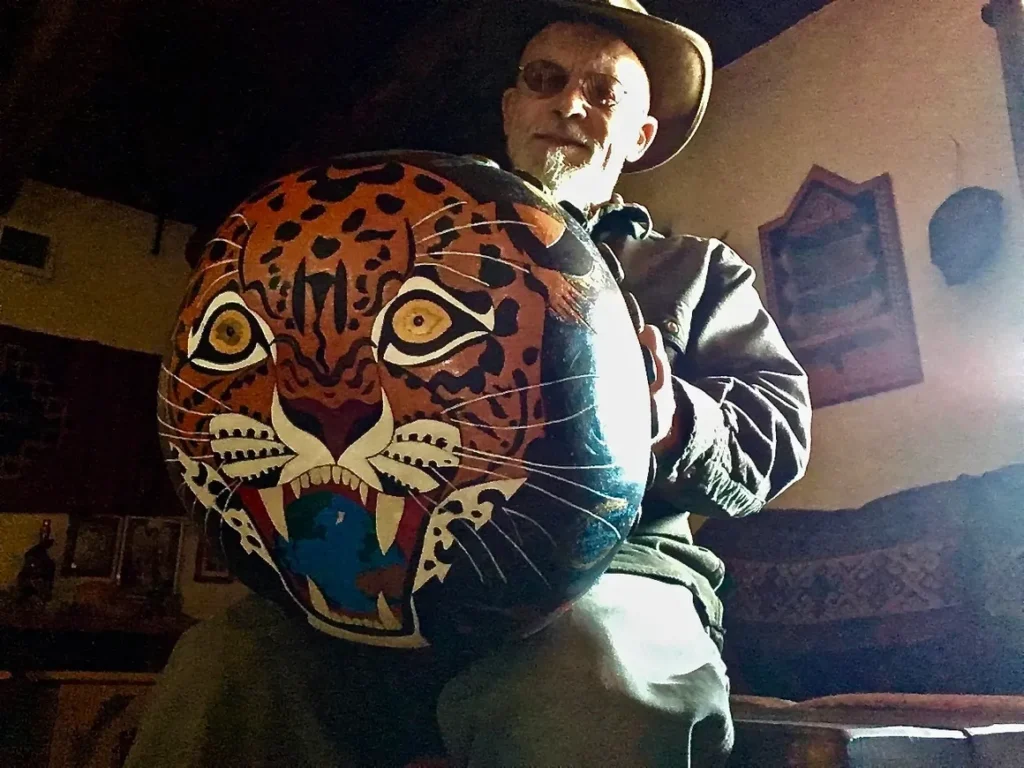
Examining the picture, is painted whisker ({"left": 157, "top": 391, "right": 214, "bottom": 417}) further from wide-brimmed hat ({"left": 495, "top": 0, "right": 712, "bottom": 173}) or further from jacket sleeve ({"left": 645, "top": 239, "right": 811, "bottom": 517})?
wide-brimmed hat ({"left": 495, "top": 0, "right": 712, "bottom": 173})

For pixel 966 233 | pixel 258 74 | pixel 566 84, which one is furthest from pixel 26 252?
pixel 966 233

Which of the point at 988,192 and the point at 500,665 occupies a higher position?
the point at 988,192

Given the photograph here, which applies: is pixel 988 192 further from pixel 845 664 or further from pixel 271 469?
pixel 271 469

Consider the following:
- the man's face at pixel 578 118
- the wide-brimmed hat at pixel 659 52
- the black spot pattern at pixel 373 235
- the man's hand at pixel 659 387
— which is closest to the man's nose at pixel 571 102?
the man's face at pixel 578 118

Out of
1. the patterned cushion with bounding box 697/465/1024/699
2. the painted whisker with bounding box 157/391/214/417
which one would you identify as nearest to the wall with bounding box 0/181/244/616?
the patterned cushion with bounding box 697/465/1024/699

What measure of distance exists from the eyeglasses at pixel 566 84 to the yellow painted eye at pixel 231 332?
0.61m

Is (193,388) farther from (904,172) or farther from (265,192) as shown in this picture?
(904,172)

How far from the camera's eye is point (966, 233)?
62.2 inches

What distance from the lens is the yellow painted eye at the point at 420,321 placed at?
484mm

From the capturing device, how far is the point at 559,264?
1.72ft

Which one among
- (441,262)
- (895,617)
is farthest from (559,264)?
(895,617)

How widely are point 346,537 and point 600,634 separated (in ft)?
0.69

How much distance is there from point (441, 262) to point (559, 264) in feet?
0.25

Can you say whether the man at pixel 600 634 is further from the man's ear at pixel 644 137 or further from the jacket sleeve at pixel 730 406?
the man's ear at pixel 644 137
